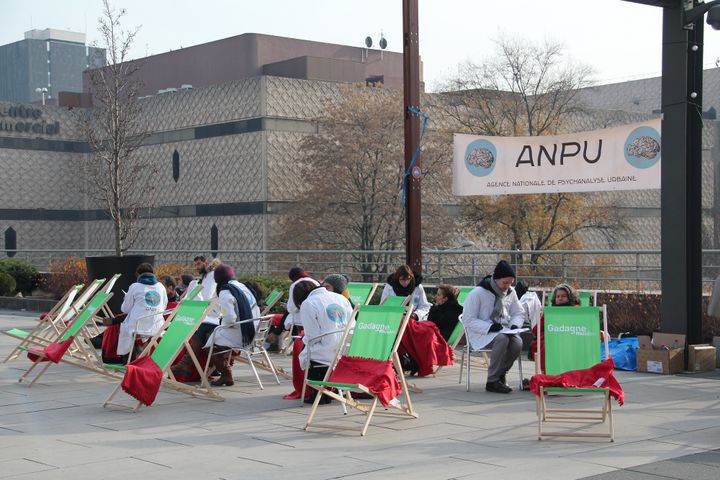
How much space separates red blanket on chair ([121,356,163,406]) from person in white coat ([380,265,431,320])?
12.0 ft

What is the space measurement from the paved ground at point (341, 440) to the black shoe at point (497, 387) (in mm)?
94

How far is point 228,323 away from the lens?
11.2 meters

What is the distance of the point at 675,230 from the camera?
1247 centimetres

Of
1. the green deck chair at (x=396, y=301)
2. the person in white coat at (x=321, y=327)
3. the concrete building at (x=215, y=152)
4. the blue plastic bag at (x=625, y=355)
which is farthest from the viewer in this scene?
the concrete building at (x=215, y=152)

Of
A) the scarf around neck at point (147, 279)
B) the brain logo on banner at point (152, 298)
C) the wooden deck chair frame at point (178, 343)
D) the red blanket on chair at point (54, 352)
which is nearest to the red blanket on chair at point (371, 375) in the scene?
the wooden deck chair frame at point (178, 343)

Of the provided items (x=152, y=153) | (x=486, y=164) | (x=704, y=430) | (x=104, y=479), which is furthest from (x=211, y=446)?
(x=152, y=153)

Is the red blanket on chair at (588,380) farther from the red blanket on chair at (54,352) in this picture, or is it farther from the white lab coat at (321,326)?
the red blanket on chair at (54,352)

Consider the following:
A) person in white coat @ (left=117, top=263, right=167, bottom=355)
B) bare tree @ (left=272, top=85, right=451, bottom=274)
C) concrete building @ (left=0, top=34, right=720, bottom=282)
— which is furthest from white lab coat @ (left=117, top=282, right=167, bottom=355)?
concrete building @ (left=0, top=34, right=720, bottom=282)

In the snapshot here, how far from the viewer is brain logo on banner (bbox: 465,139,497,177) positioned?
Result: 15.2 m

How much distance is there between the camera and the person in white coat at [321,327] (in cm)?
985

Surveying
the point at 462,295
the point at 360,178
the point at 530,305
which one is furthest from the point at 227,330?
the point at 360,178

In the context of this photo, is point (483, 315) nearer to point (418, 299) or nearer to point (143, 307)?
point (418, 299)

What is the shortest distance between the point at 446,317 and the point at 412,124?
295 cm

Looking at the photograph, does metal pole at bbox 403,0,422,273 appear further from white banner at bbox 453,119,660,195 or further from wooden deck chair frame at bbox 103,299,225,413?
wooden deck chair frame at bbox 103,299,225,413
